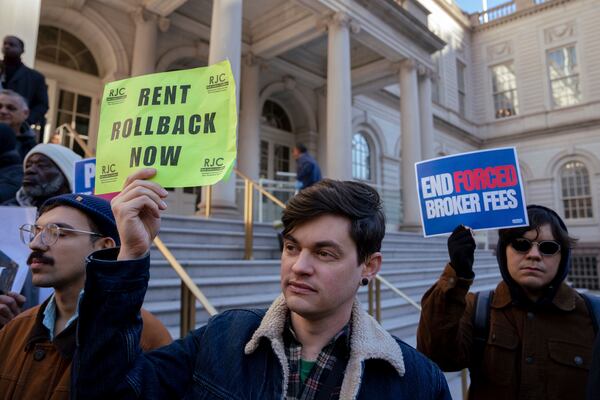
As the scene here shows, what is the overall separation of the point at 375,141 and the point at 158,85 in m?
16.3

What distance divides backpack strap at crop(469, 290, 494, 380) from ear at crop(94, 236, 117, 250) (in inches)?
67.8

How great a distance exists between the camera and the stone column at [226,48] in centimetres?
758

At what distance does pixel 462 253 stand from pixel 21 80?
16.9 ft

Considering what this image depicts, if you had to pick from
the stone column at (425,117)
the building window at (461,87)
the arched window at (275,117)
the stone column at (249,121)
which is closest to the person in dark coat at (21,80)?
the stone column at (249,121)

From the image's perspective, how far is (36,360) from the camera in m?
1.35

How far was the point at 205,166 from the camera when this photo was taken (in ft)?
4.51

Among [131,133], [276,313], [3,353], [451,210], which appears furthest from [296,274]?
[451,210]

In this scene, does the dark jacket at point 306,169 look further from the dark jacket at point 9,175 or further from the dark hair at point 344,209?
the dark hair at point 344,209

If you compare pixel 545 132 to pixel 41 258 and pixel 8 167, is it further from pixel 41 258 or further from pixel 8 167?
pixel 41 258

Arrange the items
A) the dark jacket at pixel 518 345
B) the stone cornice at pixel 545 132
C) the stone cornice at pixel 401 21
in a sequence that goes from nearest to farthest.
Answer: the dark jacket at pixel 518 345
the stone cornice at pixel 401 21
the stone cornice at pixel 545 132

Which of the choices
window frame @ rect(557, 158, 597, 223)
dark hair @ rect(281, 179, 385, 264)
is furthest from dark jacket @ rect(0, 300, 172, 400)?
window frame @ rect(557, 158, 597, 223)

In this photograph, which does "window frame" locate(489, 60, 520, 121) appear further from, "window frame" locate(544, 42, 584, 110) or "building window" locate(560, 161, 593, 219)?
"building window" locate(560, 161, 593, 219)

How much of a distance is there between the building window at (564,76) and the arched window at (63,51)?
22.4 m

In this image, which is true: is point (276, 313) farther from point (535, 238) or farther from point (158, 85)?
point (535, 238)
